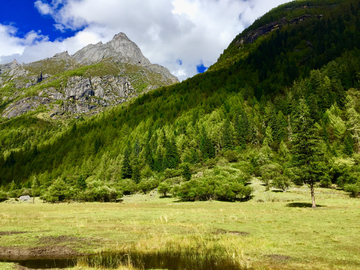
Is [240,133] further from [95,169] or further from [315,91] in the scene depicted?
[95,169]

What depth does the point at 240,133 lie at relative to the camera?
463ft

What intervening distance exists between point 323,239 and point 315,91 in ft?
516

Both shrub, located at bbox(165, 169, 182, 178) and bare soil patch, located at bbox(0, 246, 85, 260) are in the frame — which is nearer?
bare soil patch, located at bbox(0, 246, 85, 260)

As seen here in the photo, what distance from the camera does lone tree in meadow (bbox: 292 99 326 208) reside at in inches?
1673

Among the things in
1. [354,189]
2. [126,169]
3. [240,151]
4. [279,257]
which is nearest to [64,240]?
[279,257]

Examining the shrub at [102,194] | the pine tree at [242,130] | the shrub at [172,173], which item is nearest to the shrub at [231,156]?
the pine tree at [242,130]

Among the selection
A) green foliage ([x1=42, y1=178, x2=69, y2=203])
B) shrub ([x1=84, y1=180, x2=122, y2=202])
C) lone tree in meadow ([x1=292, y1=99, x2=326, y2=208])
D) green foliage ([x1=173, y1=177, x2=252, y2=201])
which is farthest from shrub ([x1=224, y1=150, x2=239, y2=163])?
green foliage ([x1=42, y1=178, x2=69, y2=203])

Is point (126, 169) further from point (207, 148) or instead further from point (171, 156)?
point (207, 148)

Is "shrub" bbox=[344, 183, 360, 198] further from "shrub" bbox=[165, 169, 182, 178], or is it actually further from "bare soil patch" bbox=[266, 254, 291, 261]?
"shrub" bbox=[165, 169, 182, 178]

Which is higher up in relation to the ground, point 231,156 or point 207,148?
point 207,148

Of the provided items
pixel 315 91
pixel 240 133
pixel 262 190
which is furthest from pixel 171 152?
pixel 315 91

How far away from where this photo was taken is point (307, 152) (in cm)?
4462

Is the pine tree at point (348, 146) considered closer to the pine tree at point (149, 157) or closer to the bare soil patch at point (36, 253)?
the pine tree at point (149, 157)

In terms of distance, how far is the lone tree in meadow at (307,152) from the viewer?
4250 cm
